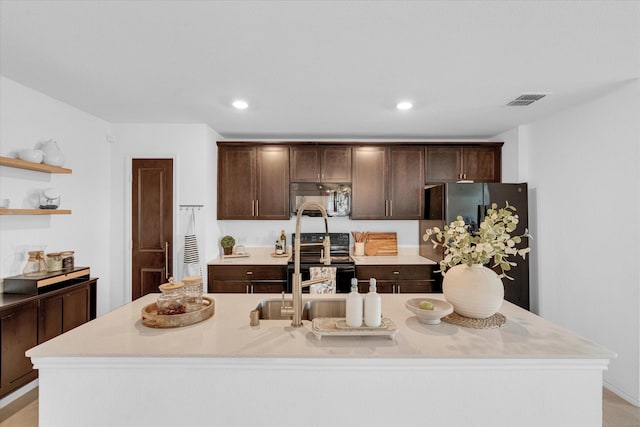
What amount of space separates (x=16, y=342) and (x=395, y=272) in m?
3.45

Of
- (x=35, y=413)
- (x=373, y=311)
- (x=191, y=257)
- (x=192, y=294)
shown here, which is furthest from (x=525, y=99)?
(x=35, y=413)

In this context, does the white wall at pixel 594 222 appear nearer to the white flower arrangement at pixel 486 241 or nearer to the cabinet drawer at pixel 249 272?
the white flower arrangement at pixel 486 241

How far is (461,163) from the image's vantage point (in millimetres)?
4082

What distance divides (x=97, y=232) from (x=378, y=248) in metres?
3.40

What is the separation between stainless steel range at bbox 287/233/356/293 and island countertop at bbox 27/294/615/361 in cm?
194

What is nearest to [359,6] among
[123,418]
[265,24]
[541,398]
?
[265,24]

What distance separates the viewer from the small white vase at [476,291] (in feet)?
5.12

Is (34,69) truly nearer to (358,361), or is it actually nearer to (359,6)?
(359,6)

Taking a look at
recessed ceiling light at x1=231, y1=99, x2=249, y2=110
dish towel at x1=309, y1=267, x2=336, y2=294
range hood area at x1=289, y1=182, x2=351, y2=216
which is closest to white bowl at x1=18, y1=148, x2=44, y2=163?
recessed ceiling light at x1=231, y1=99, x2=249, y2=110

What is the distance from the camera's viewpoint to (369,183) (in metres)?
4.10

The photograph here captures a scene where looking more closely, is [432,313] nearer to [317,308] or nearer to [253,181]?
[317,308]

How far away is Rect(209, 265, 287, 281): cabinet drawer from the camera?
366 centimetres

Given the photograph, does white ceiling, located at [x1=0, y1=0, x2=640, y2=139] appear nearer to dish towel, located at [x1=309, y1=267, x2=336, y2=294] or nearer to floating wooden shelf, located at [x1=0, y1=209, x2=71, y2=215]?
floating wooden shelf, located at [x1=0, y1=209, x2=71, y2=215]

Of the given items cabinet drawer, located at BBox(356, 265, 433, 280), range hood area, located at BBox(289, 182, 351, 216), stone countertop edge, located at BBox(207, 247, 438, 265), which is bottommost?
cabinet drawer, located at BBox(356, 265, 433, 280)
